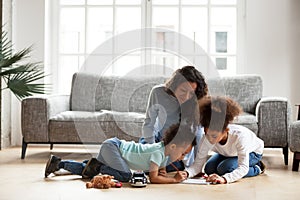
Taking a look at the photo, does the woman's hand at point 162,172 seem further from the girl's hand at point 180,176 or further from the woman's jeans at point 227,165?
the woman's jeans at point 227,165

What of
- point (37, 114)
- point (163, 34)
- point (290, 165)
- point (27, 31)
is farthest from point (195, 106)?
point (27, 31)

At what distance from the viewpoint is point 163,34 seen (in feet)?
19.4

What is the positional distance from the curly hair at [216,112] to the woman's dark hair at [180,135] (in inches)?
3.9

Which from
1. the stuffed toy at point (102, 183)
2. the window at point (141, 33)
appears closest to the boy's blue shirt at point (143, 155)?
the stuffed toy at point (102, 183)

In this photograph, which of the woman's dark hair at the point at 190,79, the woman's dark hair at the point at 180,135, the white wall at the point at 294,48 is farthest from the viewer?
the white wall at the point at 294,48

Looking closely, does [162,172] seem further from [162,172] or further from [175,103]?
[175,103]

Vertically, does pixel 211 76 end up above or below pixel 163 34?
below

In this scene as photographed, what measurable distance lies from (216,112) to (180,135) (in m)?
0.27

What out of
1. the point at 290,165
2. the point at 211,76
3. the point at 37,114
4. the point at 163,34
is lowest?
the point at 290,165

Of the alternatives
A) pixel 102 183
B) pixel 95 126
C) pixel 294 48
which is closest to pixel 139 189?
pixel 102 183

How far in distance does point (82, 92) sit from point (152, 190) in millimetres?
2255

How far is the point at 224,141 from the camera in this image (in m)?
3.61

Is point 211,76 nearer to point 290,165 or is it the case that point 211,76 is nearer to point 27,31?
point 290,165

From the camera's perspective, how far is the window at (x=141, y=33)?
5855mm
